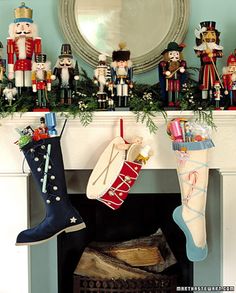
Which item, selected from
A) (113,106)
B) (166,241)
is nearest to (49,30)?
(113,106)

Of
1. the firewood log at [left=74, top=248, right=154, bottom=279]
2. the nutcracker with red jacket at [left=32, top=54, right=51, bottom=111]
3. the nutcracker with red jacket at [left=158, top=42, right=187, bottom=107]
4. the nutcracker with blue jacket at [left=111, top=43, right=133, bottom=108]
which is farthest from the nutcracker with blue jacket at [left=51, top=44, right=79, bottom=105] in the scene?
the firewood log at [left=74, top=248, right=154, bottom=279]

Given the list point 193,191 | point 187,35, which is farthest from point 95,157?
point 187,35

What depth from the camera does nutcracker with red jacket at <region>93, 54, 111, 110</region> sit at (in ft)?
6.73

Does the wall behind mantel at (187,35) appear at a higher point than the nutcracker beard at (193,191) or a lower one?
higher

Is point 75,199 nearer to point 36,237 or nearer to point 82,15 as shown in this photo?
point 36,237

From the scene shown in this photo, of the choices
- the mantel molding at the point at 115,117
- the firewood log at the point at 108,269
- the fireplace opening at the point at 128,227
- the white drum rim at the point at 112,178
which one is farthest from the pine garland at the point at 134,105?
the firewood log at the point at 108,269

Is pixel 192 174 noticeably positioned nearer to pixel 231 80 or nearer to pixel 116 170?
pixel 116 170

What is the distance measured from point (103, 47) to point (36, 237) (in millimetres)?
869

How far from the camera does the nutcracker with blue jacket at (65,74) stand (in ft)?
6.72

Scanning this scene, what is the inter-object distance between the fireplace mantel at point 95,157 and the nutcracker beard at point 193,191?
102 millimetres

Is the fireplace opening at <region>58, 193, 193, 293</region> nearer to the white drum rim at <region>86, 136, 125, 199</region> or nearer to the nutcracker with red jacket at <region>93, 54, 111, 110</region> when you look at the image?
the white drum rim at <region>86, 136, 125, 199</region>

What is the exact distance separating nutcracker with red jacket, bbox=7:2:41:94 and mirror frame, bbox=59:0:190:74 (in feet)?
0.72

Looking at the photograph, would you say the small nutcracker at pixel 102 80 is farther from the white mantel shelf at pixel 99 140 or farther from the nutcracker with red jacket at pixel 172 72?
the nutcracker with red jacket at pixel 172 72

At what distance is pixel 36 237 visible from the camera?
2.02 meters
